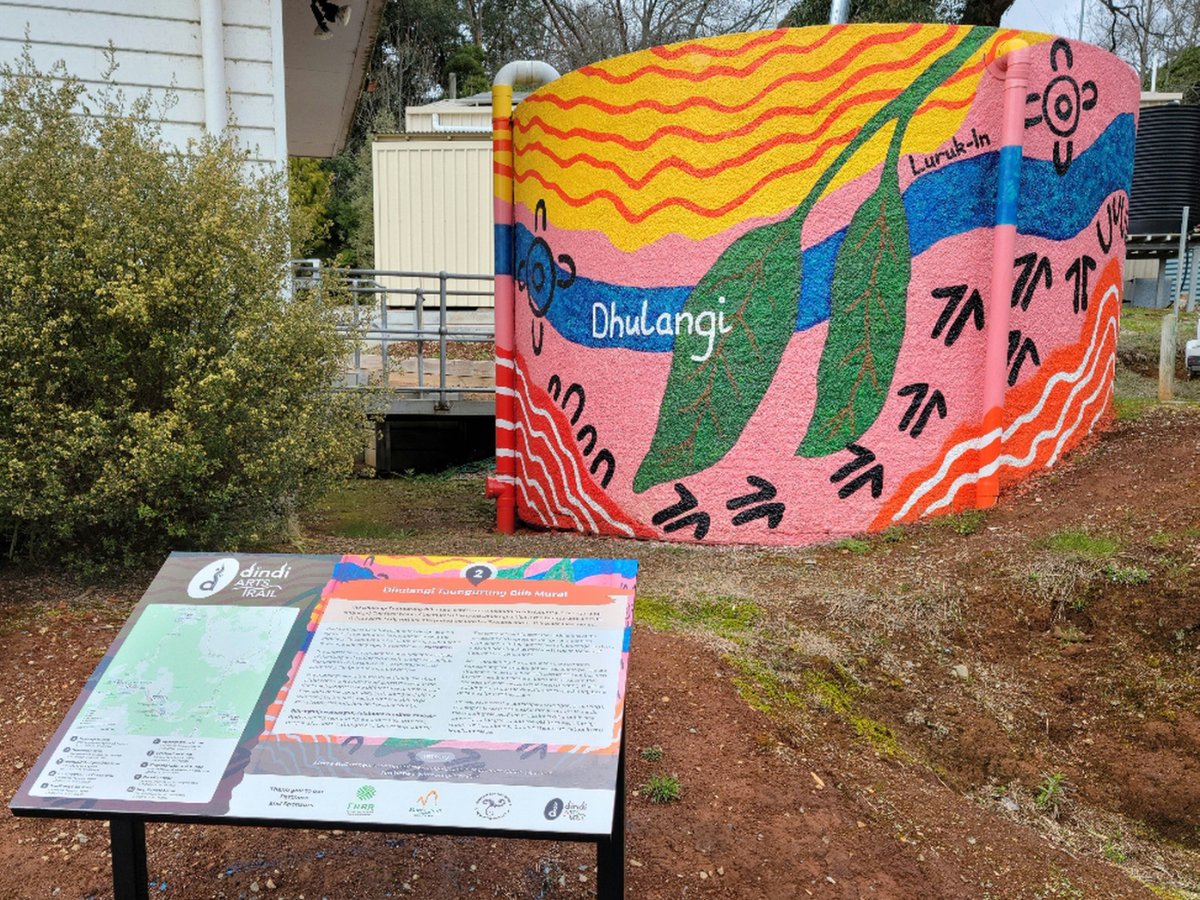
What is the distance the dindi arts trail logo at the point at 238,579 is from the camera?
2703mm

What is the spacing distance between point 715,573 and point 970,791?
2023 mm

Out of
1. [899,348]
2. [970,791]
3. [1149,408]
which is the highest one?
[899,348]

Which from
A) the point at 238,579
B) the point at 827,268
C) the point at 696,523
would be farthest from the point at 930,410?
the point at 238,579

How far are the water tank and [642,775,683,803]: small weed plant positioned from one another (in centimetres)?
1538

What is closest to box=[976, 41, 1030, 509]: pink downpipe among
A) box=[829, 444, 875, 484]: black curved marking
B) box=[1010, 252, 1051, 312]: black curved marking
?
box=[1010, 252, 1051, 312]: black curved marking

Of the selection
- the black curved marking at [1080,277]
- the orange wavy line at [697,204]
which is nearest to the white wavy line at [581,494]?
the orange wavy line at [697,204]

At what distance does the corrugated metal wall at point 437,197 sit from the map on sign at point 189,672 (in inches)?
550

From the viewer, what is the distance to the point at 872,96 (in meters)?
5.99

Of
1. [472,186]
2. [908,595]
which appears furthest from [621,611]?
[472,186]

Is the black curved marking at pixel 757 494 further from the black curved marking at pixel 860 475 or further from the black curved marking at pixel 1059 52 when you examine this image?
the black curved marking at pixel 1059 52

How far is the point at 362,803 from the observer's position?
219 cm

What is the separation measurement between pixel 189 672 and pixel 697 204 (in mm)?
4658

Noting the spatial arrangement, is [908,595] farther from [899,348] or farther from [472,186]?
[472,186]

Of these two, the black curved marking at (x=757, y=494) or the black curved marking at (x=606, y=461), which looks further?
the black curved marking at (x=606, y=461)
